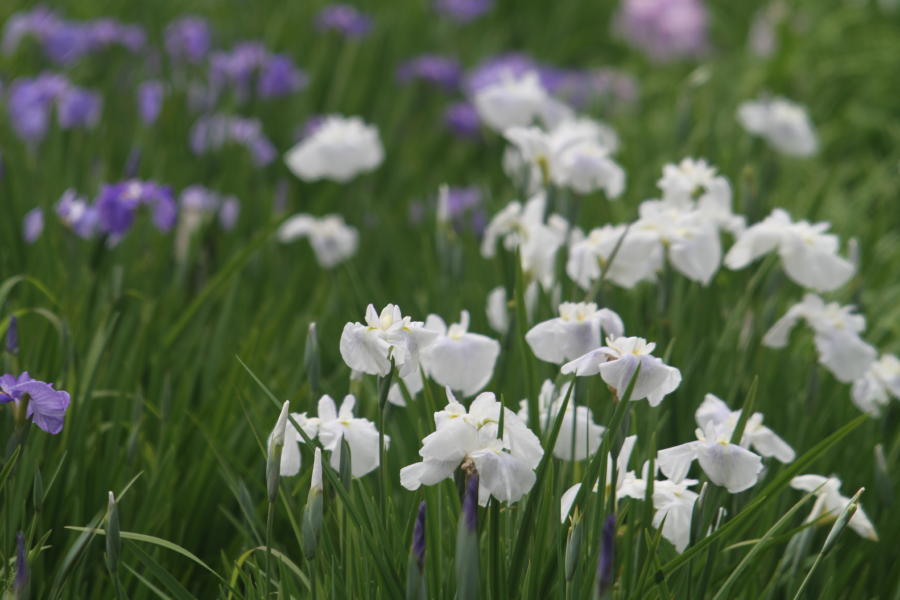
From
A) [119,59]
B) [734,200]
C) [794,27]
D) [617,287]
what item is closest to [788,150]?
[734,200]

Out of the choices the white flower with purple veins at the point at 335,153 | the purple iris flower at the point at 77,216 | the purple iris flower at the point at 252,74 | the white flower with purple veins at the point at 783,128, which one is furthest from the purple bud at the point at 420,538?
the purple iris flower at the point at 252,74

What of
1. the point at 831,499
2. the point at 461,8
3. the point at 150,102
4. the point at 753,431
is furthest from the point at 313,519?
the point at 461,8

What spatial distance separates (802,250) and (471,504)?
1.05 m

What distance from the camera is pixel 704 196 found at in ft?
6.98

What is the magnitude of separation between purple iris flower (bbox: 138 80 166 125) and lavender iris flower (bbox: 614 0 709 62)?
8.66ft

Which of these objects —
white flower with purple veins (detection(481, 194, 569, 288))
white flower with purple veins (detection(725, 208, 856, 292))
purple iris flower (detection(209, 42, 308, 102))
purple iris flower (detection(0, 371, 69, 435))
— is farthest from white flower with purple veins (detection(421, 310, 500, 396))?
purple iris flower (detection(209, 42, 308, 102))

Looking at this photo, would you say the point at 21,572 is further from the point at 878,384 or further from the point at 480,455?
the point at 878,384

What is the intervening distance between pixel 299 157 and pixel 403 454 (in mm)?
1136

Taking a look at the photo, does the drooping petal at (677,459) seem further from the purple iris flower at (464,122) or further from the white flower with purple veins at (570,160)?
the purple iris flower at (464,122)

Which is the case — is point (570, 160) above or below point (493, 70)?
above

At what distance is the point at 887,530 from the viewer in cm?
190

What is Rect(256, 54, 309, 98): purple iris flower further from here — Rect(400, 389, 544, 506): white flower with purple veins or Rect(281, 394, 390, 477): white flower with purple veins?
Rect(400, 389, 544, 506): white flower with purple veins

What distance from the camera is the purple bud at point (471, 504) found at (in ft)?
3.80

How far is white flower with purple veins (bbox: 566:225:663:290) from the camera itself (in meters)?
1.87
